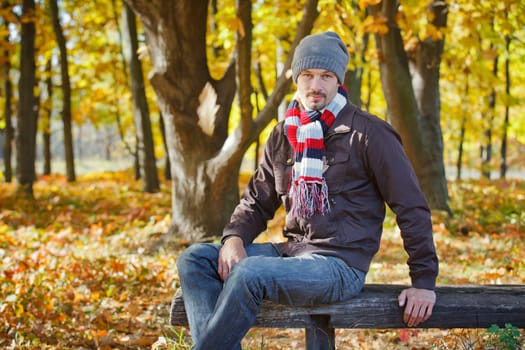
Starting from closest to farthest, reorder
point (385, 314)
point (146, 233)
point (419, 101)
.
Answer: point (385, 314) → point (146, 233) → point (419, 101)

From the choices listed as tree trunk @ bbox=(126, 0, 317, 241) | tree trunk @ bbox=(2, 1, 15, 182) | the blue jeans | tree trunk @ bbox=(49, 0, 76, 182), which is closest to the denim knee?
the blue jeans

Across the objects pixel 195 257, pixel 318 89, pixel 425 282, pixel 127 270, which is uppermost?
pixel 318 89

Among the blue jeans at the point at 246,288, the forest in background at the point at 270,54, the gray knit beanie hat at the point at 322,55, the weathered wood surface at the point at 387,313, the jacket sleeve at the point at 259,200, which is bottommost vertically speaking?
the weathered wood surface at the point at 387,313

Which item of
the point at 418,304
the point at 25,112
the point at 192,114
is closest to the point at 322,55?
the point at 418,304

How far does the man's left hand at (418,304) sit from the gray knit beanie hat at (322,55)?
1265 mm

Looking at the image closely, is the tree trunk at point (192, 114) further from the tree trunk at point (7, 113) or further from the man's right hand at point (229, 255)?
the tree trunk at point (7, 113)

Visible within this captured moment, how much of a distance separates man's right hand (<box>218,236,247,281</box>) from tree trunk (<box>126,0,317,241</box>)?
3723 millimetres

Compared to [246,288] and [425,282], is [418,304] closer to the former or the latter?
[425,282]

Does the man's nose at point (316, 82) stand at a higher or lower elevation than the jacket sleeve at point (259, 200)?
higher

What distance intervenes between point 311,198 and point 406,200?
50 cm

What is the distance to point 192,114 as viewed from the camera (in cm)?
749

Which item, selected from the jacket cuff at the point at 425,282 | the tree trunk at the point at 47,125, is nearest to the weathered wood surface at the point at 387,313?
the jacket cuff at the point at 425,282

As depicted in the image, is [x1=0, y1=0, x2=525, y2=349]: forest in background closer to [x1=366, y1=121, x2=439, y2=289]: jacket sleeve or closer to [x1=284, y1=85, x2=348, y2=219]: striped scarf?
[x1=366, y1=121, x2=439, y2=289]: jacket sleeve

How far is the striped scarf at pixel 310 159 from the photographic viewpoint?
316 centimetres
